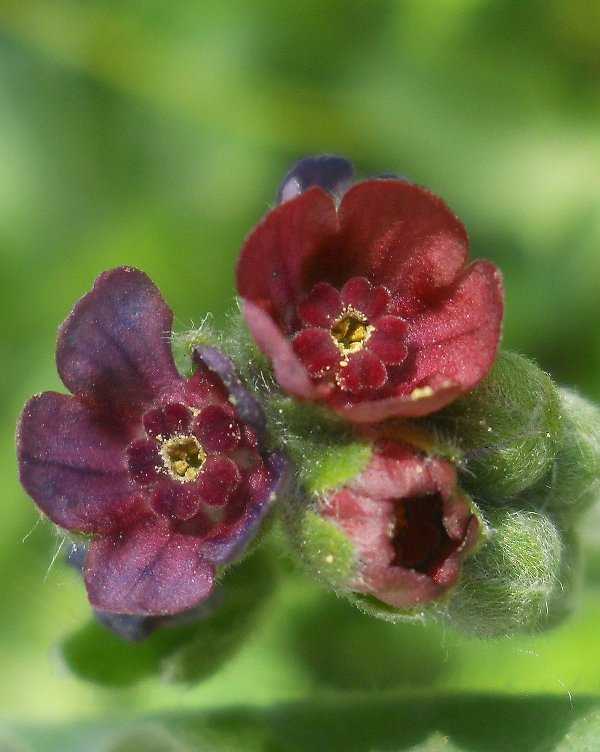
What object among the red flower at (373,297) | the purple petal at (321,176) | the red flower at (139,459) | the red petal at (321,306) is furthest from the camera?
the purple petal at (321,176)

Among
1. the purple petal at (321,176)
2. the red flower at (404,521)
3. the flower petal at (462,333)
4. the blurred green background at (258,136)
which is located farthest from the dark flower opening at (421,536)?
the blurred green background at (258,136)

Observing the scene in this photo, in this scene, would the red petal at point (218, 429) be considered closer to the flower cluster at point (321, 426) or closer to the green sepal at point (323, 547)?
the flower cluster at point (321, 426)

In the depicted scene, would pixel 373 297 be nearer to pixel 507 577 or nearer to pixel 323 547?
pixel 323 547

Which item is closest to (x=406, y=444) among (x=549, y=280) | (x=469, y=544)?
(x=469, y=544)

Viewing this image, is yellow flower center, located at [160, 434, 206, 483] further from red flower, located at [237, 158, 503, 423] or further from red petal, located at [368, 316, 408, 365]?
red petal, located at [368, 316, 408, 365]

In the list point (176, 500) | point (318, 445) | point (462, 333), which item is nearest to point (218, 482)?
point (176, 500)

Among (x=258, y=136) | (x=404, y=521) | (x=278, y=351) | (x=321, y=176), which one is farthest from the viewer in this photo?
(x=258, y=136)

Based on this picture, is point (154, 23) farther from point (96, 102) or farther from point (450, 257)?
point (450, 257)
